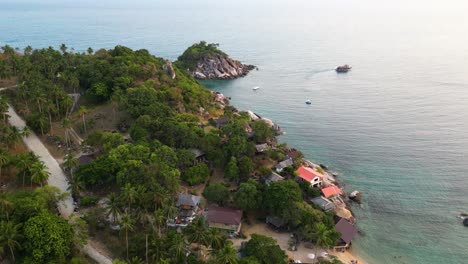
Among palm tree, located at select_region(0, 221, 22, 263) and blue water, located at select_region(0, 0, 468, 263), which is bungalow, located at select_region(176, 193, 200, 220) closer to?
palm tree, located at select_region(0, 221, 22, 263)

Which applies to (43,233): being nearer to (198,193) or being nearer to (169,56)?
(198,193)

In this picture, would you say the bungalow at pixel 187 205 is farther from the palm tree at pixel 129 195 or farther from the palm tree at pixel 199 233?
the palm tree at pixel 129 195

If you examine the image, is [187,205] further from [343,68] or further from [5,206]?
[343,68]

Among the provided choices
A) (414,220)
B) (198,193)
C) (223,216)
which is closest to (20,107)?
(198,193)

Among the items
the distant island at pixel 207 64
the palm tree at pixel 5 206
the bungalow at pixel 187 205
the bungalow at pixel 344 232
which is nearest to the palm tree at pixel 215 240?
the bungalow at pixel 187 205

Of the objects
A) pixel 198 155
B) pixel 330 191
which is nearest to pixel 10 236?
pixel 198 155

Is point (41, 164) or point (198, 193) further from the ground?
point (41, 164)

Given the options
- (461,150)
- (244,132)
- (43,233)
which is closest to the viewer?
(43,233)
